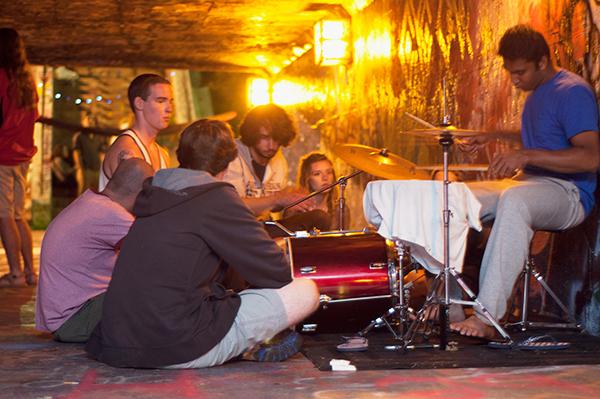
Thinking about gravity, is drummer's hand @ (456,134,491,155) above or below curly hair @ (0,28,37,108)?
below

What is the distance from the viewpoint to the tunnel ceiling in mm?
11516

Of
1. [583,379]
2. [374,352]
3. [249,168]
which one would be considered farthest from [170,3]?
[583,379]

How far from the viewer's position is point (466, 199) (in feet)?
17.9

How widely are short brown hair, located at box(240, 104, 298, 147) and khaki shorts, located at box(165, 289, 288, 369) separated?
2.48 m

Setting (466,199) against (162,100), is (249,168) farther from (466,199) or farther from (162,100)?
(466,199)

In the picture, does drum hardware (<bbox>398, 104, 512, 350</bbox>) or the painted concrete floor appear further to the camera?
drum hardware (<bbox>398, 104, 512, 350</bbox>)

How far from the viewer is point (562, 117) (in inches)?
229

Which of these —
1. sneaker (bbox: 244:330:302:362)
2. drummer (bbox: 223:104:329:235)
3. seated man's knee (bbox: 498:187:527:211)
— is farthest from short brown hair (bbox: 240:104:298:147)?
sneaker (bbox: 244:330:302:362)

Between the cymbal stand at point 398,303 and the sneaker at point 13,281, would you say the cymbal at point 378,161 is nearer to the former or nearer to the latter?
the cymbal stand at point 398,303

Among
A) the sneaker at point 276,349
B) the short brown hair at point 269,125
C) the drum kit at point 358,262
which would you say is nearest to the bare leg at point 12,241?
the short brown hair at point 269,125

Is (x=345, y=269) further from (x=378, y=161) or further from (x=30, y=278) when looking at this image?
(x=30, y=278)

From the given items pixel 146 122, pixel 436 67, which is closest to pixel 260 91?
pixel 436 67

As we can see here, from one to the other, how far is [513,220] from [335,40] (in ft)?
20.4

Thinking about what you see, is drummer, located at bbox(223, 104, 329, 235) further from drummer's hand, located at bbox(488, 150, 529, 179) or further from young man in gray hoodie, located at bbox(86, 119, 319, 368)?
young man in gray hoodie, located at bbox(86, 119, 319, 368)
